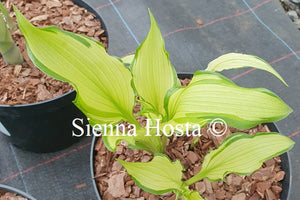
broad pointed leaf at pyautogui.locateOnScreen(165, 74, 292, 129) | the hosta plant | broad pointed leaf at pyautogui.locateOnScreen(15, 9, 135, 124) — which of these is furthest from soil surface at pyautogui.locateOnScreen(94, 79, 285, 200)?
broad pointed leaf at pyautogui.locateOnScreen(165, 74, 292, 129)

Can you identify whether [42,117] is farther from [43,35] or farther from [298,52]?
[298,52]

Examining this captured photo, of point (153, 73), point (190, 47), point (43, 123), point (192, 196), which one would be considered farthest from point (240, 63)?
point (190, 47)

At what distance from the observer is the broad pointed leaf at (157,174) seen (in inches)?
25.6

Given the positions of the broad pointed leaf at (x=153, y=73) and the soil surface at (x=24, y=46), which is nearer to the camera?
the broad pointed leaf at (x=153, y=73)

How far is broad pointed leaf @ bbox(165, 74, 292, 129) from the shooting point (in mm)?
514

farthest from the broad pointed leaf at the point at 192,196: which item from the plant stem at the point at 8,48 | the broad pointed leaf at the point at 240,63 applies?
the plant stem at the point at 8,48

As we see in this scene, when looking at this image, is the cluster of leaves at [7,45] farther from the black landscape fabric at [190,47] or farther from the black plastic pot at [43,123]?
the black landscape fabric at [190,47]

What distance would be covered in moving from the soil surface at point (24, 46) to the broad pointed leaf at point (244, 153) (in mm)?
496

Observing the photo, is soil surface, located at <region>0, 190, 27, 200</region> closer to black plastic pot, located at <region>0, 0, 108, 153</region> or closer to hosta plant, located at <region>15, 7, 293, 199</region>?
black plastic pot, located at <region>0, 0, 108, 153</region>

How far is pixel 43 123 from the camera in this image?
1013 millimetres

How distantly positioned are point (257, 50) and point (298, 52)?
6.8 inches

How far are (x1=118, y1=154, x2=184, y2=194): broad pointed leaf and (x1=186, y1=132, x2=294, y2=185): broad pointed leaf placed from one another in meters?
0.08

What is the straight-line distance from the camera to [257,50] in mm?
1502

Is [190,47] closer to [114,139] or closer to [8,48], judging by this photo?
[8,48]
